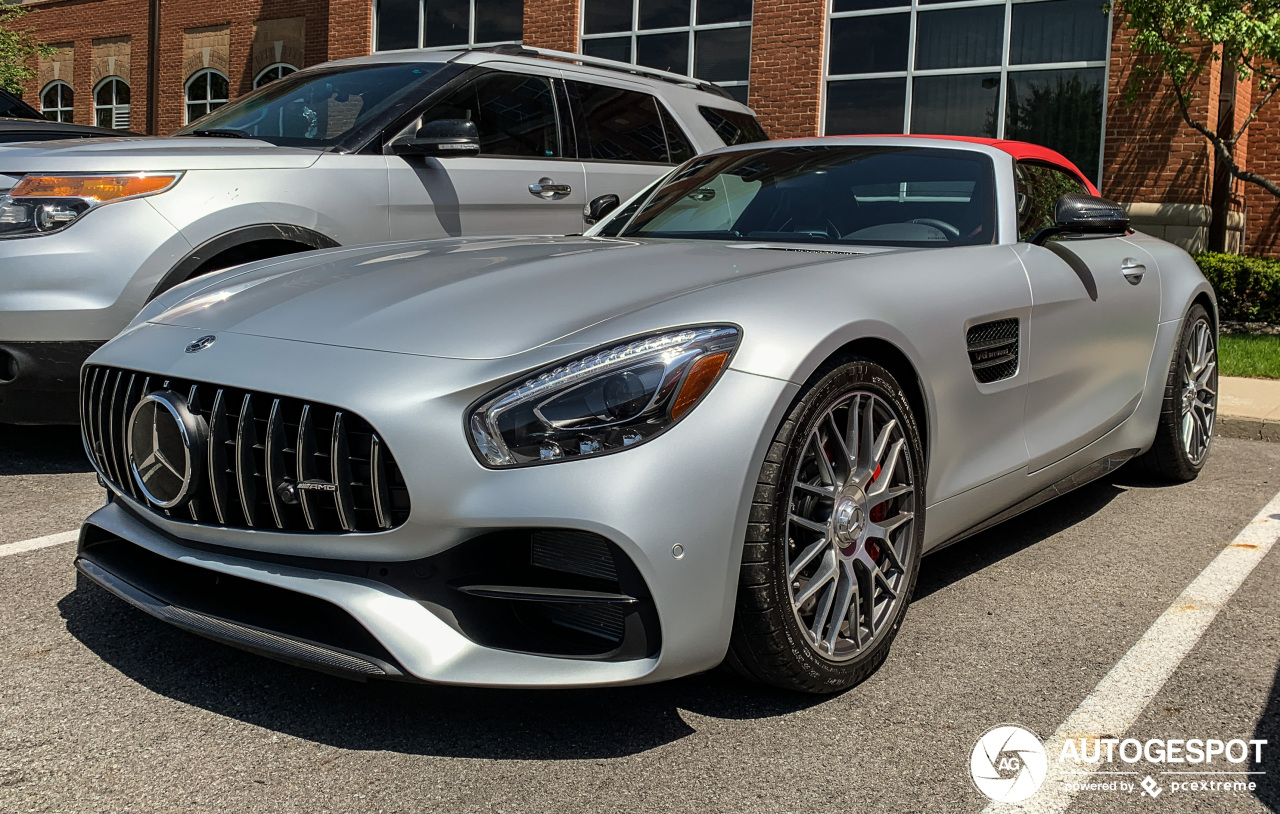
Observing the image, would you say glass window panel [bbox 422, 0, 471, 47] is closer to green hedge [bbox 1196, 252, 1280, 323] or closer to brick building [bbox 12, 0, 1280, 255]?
brick building [bbox 12, 0, 1280, 255]

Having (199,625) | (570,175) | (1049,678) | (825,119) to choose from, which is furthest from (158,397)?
(825,119)

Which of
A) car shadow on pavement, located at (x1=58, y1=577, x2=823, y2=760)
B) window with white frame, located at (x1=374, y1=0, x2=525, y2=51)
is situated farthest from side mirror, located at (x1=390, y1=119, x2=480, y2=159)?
window with white frame, located at (x1=374, y1=0, x2=525, y2=51)

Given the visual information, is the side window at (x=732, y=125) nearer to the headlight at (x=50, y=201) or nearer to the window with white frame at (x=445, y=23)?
the headlight at (x=50, y=201)

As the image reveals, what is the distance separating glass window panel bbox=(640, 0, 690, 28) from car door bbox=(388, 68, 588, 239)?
10942mm

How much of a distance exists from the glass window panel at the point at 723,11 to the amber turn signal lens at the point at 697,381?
48.5 feet

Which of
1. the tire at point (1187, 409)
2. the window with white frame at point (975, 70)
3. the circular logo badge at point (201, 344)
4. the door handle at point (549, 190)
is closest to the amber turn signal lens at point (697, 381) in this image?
the circular logo badge at point (201, 344)

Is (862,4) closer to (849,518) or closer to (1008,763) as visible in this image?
(849,518)

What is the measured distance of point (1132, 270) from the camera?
455 centimetres

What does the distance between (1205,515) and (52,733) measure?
13.9ft

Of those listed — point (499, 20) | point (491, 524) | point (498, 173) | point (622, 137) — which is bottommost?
point (491, 524)

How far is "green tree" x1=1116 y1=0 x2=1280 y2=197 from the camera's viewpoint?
1158cm

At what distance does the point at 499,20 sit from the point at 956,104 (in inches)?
295

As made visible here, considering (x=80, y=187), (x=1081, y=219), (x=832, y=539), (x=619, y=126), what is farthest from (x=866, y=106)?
(x=832, y=539)

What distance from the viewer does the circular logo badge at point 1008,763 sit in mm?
2477
